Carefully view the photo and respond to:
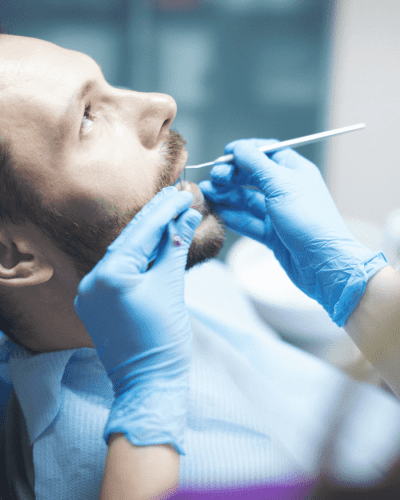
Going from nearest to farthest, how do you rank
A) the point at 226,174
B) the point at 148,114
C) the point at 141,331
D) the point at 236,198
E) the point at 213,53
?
the point at 141,331 < the point at 148,114 < the point at 226,174 < the point at 236,198 < the point at 213,53

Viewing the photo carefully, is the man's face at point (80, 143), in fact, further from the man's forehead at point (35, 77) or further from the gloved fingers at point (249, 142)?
the gloved fingers at point (249, 142)

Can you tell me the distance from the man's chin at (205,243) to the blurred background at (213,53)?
100 cm

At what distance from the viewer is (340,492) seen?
9.0 inches

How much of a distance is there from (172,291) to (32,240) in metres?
0.35

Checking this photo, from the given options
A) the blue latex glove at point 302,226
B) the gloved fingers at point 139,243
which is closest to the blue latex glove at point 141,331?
the gloved fingers at point 139,243

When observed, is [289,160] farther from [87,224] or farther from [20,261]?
[20,261]

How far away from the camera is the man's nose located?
0.92 m

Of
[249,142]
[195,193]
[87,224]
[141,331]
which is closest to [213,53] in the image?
[249,142]

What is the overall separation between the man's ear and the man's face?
0.06 meters

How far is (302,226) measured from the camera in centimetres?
96

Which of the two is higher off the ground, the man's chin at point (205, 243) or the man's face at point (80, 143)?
the man's face at point (80, 143)

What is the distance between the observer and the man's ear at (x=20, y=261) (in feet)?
2.71

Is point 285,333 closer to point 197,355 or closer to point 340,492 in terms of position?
point 197,355

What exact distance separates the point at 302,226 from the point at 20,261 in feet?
2.26
